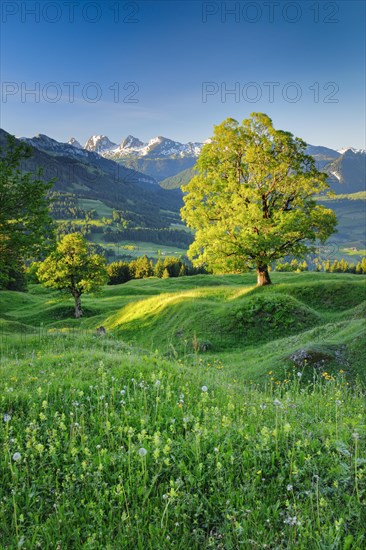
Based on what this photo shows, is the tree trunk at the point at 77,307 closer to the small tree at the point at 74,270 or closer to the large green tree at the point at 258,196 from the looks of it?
the small tree at the point at 74,270

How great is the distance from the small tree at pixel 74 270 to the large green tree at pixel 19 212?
88.9ft

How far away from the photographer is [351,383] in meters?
12.3

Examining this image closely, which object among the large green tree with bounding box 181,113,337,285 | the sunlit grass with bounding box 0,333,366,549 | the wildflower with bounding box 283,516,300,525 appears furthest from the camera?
the large green tree with bounding box 181,113,337,285

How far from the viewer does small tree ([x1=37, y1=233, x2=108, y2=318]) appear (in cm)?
5141

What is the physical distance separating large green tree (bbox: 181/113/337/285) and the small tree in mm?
26075

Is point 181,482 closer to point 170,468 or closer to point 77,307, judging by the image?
point 170,468

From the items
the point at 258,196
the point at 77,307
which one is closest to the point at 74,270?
the point at 77,307

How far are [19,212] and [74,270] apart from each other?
92.6 ft

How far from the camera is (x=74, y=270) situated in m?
51.7

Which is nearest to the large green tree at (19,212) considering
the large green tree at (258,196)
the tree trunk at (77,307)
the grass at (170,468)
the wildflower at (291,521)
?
the large green tree at (258,196)

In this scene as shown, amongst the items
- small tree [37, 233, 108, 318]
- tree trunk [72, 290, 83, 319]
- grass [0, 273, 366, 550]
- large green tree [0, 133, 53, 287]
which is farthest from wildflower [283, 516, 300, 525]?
tree trunk [72, 290, 83, 319]

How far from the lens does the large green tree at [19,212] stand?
23281mm

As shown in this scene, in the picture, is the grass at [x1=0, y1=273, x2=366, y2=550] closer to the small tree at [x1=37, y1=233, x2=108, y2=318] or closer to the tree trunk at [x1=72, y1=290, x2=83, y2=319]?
the small tree at [x1=37, y1=233, x2=108, y2=318]

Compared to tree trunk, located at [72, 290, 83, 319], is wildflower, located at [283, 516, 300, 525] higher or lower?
higher
